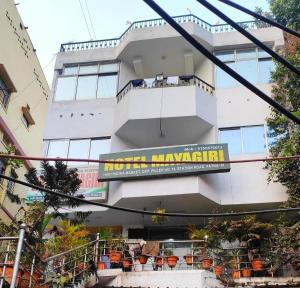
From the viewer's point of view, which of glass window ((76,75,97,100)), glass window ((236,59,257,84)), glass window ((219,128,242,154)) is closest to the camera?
glass window ((219,128,242,154))

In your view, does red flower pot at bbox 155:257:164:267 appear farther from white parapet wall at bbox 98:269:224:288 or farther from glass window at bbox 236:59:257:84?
glass window at bbox 236:59:257:84

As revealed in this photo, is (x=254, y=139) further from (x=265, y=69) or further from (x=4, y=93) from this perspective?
(x=4, y=93)

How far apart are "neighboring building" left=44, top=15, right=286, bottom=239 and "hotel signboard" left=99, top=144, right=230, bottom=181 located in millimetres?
255

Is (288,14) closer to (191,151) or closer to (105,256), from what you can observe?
(191,151)

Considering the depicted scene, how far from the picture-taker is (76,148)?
1628 centimetres

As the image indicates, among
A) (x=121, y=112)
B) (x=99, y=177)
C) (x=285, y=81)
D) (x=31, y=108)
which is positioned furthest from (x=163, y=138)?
(x=31, y=108)

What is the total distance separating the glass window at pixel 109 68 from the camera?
18016mm

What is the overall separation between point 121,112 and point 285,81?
5.30 m

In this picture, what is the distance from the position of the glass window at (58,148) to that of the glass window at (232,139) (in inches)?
202

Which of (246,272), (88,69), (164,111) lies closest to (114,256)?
(246,272)

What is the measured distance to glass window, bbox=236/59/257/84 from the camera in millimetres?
16514

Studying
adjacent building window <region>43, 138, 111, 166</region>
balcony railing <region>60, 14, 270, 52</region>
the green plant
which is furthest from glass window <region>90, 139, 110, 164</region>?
balcony railing <region>60, 14, 270, 52</region>

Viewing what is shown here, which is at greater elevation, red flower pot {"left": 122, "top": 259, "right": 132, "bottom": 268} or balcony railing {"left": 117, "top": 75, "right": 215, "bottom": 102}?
balcony railing {"left": 117, "top": 75, "right": 215, "bottom": 102}

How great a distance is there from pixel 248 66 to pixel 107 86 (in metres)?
5.03
